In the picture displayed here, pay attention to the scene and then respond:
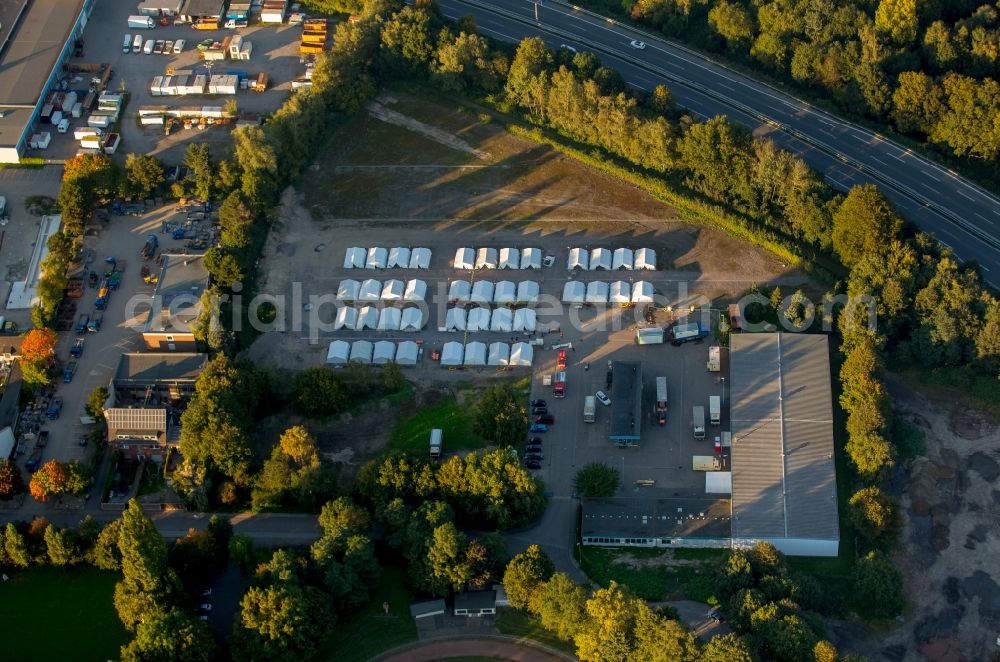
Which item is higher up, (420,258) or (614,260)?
(614,260)

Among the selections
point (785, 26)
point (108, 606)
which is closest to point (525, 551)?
point (108, 606)

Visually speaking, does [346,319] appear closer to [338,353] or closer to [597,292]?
[338,353]

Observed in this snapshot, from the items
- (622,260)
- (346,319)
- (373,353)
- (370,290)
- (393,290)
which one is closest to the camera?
(373,353)

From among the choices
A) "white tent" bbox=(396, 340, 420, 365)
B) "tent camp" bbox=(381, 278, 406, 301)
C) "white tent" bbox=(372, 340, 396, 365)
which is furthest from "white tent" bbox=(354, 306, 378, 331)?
"white tent" bbox=(396, 340, 420, 365)

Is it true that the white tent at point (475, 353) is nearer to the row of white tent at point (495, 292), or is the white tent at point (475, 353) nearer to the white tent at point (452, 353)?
the white tent at point (452, 353)

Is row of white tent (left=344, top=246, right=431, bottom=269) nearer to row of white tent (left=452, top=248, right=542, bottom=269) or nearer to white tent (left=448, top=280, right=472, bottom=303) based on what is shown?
row of white tent (left=452, top=248, right=542, bottom=269)

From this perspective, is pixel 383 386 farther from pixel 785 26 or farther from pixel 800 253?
pixel 785 26

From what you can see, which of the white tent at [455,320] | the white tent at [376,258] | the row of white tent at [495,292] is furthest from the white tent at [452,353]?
the white tent at [376,258]

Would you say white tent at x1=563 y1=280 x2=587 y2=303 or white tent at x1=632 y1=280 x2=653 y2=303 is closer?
white tent at x1=632 y1=280 x2=653 y2=303

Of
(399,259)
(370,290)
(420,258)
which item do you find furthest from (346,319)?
(420,258)

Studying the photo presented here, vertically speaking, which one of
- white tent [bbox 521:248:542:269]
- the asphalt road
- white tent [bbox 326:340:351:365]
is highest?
the asphalt road
